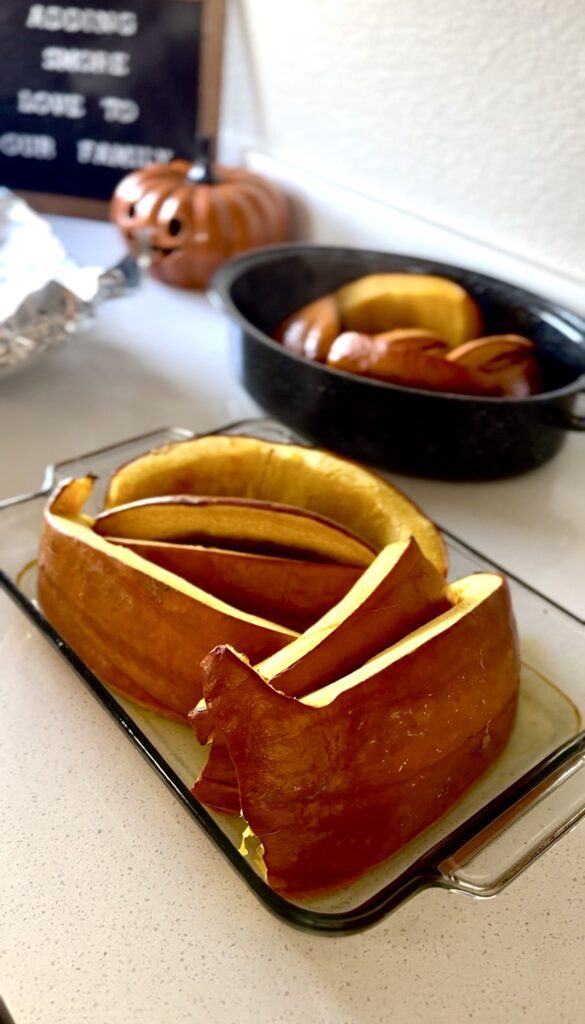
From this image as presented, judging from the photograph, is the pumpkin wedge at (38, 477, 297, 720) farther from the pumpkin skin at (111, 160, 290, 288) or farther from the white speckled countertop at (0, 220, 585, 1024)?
the pumpkin skin at (111, 160, 290, 288)

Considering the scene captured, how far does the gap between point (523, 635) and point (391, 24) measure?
627mm

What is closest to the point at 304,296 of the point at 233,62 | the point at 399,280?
the point at 399,280

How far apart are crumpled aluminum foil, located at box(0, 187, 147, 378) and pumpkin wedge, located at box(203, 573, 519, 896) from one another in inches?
18.0

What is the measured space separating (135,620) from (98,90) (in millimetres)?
837

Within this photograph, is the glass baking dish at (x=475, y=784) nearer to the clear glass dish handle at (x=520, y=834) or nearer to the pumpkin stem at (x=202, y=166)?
the clear glass dish handle at (x=520, y=834)

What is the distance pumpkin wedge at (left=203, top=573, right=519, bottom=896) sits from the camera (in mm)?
369

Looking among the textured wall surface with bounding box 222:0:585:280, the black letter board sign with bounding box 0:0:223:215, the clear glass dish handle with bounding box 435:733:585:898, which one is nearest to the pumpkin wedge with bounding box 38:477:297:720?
the clear glass dish handle with bounding box 435:733:585:898

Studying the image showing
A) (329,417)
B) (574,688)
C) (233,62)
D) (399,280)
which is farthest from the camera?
(233,62)

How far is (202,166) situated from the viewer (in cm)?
101

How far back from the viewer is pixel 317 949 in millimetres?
383

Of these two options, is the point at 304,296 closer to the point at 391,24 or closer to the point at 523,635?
the point at 391,24

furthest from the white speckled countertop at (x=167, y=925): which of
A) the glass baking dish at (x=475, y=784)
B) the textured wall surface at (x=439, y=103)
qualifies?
the textured wall surface at (x=439, y=103)

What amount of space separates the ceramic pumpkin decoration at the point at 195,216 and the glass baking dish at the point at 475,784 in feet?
1.55

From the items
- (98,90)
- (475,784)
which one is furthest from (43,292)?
(475,784)
